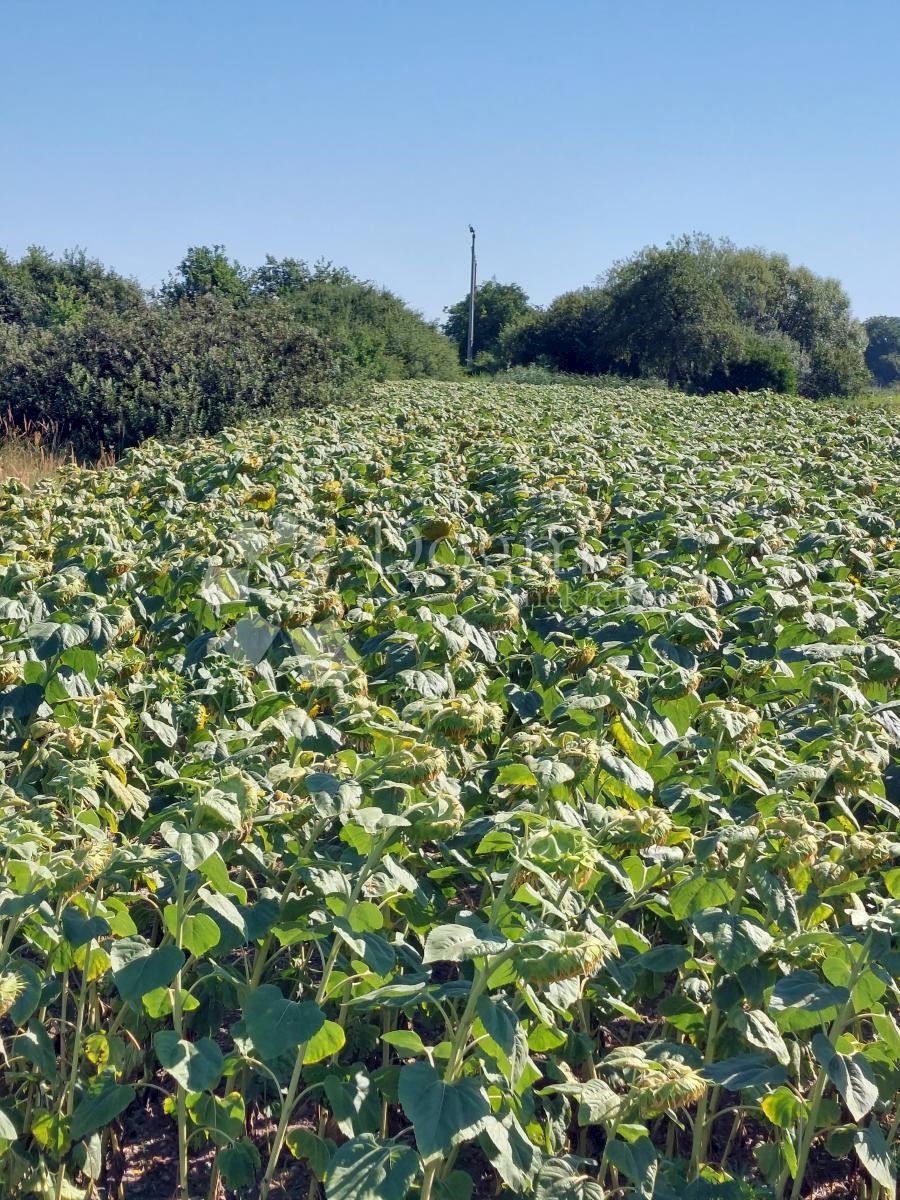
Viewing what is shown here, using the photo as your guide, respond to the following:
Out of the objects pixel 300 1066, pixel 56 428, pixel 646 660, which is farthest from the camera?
pixel 56 428

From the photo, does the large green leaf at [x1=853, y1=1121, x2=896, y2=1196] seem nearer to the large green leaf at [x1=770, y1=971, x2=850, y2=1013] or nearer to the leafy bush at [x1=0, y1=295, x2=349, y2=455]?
the large green leaf at [x1=770, y1=971, x2=850, y2=1013]

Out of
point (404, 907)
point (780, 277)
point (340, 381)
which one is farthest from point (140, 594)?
point (780, 277)

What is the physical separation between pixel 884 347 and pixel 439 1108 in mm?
113553

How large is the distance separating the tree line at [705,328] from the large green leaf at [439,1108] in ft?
115

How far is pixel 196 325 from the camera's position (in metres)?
16.7

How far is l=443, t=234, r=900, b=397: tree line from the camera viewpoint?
36.9 metres

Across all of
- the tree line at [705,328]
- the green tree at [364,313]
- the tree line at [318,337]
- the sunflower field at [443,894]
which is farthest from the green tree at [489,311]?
the sunflower field at [443,894]

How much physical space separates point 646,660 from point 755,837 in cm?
182

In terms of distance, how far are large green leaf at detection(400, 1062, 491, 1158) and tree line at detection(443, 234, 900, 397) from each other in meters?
34.9

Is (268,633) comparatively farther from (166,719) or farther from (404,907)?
(404,907)

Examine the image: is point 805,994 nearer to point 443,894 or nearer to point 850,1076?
point 850,1076

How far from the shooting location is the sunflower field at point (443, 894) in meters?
2.25

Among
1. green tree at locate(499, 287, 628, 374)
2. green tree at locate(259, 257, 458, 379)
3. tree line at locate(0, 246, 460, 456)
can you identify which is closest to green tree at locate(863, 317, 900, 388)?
green tree at locate(499, 287, 628, 374)

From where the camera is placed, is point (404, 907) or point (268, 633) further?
point (268, 633)
